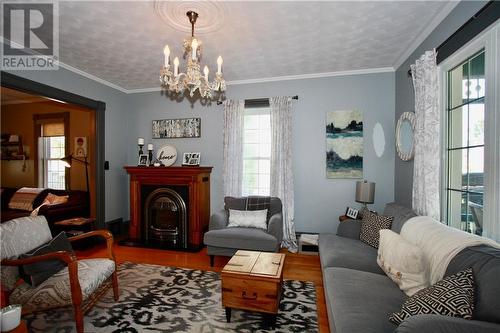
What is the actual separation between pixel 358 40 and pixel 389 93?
1253mm

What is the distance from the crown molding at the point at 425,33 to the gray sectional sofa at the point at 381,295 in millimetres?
1956

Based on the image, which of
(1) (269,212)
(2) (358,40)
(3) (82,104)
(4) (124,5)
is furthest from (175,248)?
(2) (358,40)

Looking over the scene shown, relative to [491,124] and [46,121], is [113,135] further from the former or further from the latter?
[491,124]

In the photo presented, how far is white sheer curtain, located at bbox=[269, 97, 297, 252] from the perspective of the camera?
379 centimetres

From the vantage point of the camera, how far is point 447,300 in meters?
1.16

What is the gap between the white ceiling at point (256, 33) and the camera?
7.11ft

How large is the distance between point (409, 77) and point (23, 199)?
6.48 metres

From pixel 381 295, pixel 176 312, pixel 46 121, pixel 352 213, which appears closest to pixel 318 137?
pixel 352 213

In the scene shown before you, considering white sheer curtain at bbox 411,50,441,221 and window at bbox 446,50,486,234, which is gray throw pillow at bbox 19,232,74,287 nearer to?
white sheer curtain at bbox 411,50,441,221

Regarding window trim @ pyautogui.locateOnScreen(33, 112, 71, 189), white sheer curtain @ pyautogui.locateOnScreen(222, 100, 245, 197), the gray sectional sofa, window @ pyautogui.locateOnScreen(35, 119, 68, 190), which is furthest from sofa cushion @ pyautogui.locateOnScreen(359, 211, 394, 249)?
window @ pyautogui.locateOnScreen(35, 119, 68, 190)

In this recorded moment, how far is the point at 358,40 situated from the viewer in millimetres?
2740

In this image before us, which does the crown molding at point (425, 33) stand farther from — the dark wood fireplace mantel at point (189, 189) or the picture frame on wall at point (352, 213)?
the dark wood fireplace mantel at point (189, 189)

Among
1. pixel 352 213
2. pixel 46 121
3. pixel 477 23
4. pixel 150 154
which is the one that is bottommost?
pixel 352 213

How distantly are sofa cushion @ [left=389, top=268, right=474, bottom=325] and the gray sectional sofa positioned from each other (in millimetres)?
51
